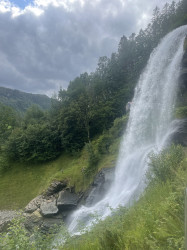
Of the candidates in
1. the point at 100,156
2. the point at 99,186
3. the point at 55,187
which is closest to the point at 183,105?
the point at 100,156

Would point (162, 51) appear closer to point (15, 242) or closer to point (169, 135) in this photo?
point (169, 135)

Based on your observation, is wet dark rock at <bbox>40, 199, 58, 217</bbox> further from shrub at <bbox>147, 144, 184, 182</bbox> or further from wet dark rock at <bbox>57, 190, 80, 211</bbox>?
shrub at <bbox>147, 144, 184, 182</bbox>

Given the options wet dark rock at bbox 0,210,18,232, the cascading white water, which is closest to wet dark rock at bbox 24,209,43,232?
the cascading white water

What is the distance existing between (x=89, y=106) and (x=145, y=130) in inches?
622

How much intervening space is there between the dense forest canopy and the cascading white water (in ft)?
30.3

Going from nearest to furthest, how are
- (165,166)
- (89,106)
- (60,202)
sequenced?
(165,166) → (60,202) → (89,106)

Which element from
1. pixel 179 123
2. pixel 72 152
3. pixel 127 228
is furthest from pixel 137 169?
pixel 72 152

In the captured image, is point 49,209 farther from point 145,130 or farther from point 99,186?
point 145,130

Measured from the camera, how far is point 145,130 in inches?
650

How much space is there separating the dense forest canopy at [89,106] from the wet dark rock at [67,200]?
1046 cm

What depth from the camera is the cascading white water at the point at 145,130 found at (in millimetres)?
10863

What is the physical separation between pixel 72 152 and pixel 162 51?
20737mm

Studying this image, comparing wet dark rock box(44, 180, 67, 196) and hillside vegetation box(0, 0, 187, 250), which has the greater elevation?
hillside vegetation box(0, 0, 187, 250)

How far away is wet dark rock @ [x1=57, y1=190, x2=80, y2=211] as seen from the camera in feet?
46.1
